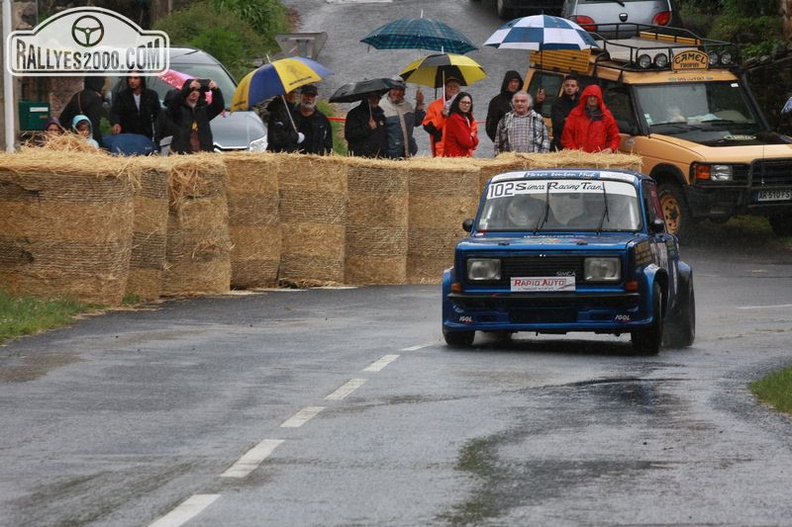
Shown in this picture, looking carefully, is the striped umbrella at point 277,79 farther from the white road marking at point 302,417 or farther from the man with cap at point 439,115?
the white road marking at point 302,417

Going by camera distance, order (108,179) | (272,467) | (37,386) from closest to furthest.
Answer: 1. (272,467)
2. (37,386)
3. (108,179)

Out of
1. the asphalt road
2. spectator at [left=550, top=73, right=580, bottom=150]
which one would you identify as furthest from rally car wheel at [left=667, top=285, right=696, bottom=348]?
spectator at [left=550, top=73, right=580, bottom=150]

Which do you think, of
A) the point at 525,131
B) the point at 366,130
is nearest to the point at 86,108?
the point at 366,130

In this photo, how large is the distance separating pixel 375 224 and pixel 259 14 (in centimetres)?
→ 2402

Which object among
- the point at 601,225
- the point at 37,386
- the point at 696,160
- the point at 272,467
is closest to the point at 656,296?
the point at 601,225

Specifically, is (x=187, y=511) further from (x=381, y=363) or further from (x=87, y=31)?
(x=87, y=31)

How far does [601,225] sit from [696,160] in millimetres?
10396

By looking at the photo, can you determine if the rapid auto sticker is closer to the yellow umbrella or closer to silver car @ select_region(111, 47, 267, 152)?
the yellow umbrella

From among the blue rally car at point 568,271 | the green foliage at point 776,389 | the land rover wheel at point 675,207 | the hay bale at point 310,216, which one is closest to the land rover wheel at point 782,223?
the land rover wheel at point 675,207

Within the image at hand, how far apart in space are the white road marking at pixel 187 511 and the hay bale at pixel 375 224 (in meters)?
14.0

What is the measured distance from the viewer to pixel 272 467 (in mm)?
9352

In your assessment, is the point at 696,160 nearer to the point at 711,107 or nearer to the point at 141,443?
the point at 711,107

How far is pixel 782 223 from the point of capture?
2864 cm

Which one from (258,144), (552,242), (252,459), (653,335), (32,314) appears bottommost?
(32,314)
